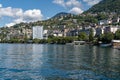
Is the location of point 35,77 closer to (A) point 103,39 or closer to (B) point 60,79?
(B) point 60,79

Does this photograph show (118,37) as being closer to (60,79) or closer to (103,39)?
(103,39)

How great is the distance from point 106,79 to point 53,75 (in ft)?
18.8

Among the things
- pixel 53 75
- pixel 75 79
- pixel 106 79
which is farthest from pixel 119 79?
pixel 53 75

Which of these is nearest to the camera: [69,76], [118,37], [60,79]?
[60,79]

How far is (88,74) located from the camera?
35938 mm

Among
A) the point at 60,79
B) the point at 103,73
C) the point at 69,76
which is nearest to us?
the point at 60,79

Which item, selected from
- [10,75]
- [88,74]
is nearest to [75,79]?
[88,74]

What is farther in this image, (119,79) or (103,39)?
(103,39)

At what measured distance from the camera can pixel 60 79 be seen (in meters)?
32.2

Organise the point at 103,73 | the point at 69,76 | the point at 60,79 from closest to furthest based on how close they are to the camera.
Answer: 1. the point at 60,79
2. the point at 69,76
3. the point at 103,73

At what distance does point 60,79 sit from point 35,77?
2.87 m

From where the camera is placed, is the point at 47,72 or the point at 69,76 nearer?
the point at 69,76

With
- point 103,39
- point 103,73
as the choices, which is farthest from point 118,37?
point 103,73

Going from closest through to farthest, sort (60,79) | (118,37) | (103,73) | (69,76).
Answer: (60,79)
(69,76)
(103,73)
(118,37)
